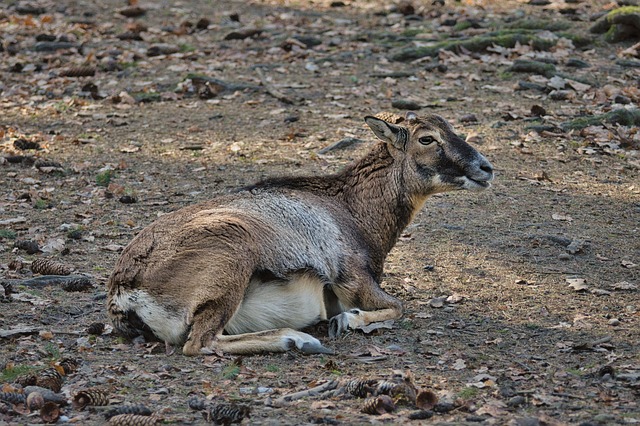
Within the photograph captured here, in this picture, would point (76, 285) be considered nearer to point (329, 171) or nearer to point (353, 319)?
point (353, 319)

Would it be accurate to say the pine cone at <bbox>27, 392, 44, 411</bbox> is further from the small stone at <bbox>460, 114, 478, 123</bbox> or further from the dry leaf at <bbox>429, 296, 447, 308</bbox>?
the small stone at <bbox>460, 114, 478, 123</bbox>

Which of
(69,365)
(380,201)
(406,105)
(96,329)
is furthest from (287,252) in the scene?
(406,105)

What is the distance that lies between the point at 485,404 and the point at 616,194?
5683 mm

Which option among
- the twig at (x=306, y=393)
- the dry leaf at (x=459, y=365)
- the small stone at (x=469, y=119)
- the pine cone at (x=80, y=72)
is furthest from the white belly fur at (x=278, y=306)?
the pine cone at (x=80, y=72)

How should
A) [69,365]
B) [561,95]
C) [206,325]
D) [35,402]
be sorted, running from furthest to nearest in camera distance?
[561,95], [206,325], [69,365], [35,402]

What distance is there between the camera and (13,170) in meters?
11.9

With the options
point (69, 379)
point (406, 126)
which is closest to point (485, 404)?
point (69, 379)

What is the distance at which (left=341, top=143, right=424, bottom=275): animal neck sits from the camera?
27.0ft

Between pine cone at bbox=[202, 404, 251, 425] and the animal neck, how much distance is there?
2.94 metres

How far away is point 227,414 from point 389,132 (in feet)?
12.0

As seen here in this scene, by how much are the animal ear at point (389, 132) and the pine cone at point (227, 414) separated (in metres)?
3.49

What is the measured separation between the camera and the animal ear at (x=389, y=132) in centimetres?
827

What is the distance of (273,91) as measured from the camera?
14141 millimetres

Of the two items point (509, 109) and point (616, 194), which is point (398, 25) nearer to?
point (509, 109)
